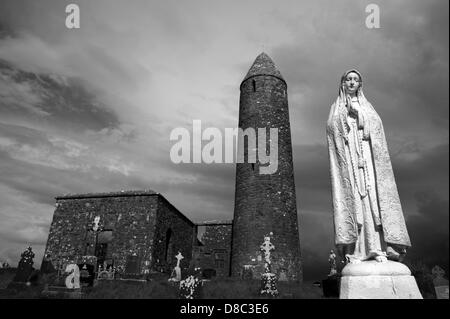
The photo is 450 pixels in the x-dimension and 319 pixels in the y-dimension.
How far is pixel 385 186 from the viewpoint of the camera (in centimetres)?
333

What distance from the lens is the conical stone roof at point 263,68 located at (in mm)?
20219

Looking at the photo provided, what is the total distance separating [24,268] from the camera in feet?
38.8

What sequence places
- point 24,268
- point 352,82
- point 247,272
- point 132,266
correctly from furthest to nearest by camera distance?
1. point 247,272
2. point 132,266
3. point 24,268
4. point 352,82

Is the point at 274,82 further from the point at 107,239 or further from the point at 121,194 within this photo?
the point at 107,239

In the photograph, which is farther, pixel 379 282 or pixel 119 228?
pixel 119 228

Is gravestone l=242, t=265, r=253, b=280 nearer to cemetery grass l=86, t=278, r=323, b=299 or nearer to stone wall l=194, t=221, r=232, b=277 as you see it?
cemetery grass l=86, t=278, r=323, b=299

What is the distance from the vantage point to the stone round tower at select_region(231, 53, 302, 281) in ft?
54.9

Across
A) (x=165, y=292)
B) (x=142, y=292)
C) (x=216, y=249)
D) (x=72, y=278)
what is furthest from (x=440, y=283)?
(x=216, y=249)

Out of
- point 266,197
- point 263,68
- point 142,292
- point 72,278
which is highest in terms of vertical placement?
point 263,68

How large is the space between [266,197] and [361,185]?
14.2 metres

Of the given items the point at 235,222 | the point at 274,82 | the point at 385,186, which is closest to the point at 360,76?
the point at 385,186

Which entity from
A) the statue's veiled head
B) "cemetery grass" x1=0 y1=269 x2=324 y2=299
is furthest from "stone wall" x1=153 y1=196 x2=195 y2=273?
the statue's veiled head

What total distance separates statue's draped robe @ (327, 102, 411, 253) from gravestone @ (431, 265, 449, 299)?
1005 centimetres

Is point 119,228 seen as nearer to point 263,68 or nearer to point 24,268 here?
point 24,268
